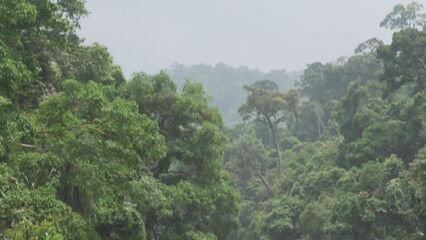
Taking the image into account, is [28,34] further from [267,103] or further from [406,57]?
[267,103]

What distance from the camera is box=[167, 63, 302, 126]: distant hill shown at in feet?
438

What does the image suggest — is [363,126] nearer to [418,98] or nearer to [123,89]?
[418,98]

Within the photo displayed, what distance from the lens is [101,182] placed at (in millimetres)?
10336

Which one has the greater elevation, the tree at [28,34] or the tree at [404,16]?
the tree at [404,16]

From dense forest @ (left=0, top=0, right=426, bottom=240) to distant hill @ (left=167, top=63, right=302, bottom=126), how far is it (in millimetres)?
84740

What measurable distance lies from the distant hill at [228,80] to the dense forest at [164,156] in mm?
84740

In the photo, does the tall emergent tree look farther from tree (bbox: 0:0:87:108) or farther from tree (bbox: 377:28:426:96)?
tree (bbox: 0:0:87:108)

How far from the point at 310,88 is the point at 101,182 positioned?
45.7 metres

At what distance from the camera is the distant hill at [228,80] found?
134 meters

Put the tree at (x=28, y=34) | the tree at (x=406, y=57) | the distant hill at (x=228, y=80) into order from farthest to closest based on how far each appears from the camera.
→ the distant hill at (x=228, y=80)
the tree at (x=406, y=57)
the tree at (x=28, y=34)

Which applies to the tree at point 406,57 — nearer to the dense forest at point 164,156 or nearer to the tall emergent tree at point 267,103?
the dense forest at point 164,156

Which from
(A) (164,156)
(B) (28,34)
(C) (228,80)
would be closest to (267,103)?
(A) (164,156)

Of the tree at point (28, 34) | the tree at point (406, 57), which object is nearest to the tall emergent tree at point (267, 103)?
the tree at point (406, 57)

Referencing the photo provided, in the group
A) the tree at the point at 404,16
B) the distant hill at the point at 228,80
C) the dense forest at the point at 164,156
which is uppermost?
the distant hill at the point at 228,80
